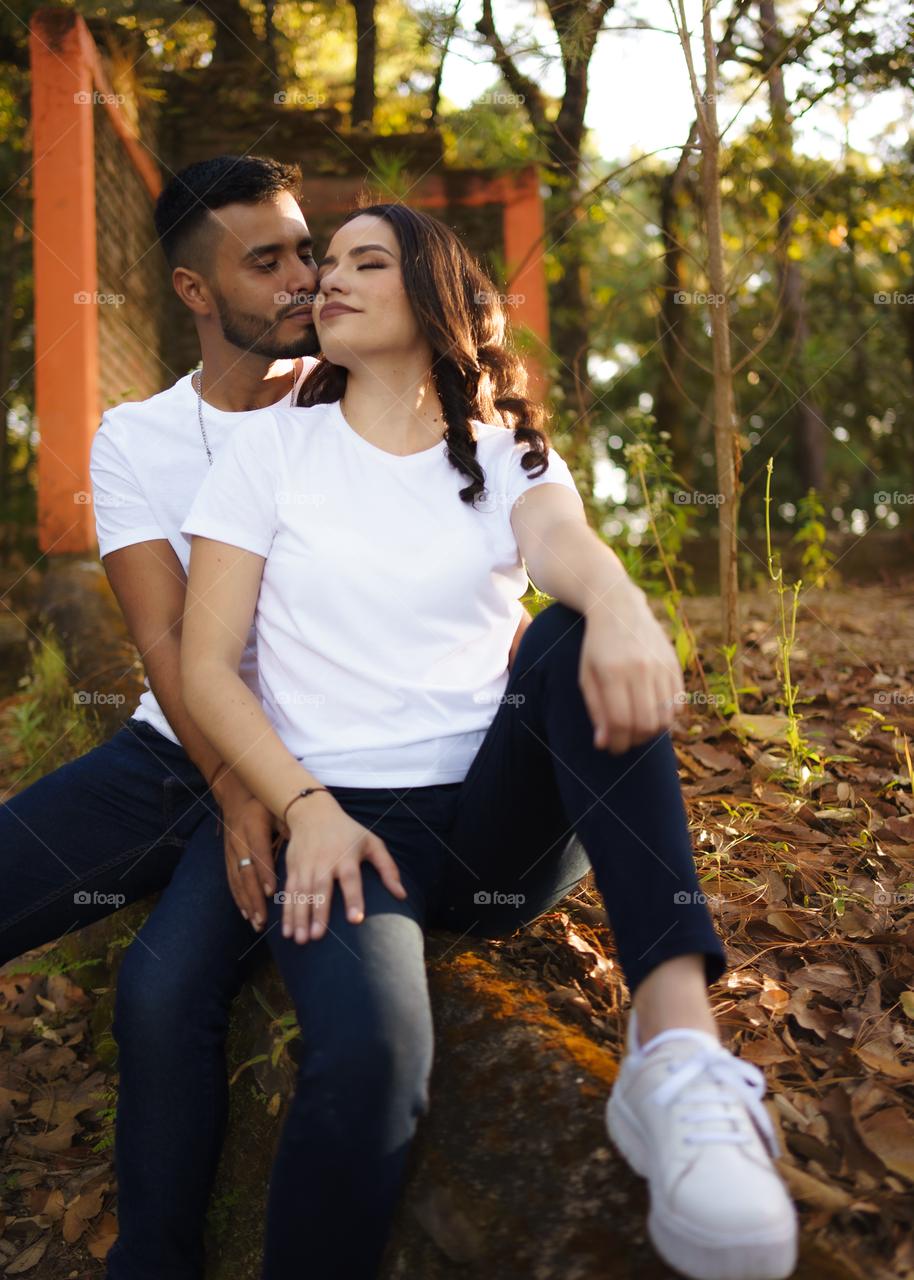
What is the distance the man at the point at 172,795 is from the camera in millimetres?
1390

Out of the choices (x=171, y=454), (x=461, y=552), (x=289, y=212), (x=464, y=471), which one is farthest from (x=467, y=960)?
(x=289, y=212)

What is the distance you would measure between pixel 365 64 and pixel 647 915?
6.92 m

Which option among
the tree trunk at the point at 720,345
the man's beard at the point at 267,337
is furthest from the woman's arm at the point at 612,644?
the tree trunk at the point at 720,345

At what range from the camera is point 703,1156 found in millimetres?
945

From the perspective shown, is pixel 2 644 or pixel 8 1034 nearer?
pixel 8 1034

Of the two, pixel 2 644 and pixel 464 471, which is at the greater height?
pixel 464 471

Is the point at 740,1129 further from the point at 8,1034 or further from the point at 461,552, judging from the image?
the point at 8,1034

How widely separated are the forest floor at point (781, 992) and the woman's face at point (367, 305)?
108 centimetres

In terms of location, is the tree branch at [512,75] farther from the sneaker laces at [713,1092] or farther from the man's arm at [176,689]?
the sneaker laces at [713,1092]

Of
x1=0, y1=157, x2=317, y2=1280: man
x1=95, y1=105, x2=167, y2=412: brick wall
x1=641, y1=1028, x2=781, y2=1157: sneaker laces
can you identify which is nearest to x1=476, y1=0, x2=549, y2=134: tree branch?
x1=0, y1=157, x2=317, y2=1280: man

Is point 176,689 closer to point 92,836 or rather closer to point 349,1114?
point 92,836

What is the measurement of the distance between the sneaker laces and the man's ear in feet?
6.22

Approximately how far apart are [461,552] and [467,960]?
2.14 ft

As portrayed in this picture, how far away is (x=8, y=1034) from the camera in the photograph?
2312 mm
